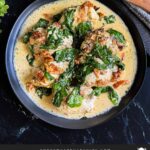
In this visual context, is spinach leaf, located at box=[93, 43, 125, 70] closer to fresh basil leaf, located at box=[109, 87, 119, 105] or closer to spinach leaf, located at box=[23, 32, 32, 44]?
fresh basil leaf, located at box=[109, 87, 119, 105]

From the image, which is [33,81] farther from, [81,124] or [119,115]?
[119,115]

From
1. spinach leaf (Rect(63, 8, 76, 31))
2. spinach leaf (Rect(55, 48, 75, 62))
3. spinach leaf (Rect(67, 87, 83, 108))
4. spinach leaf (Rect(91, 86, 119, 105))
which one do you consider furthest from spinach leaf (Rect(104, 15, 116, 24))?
spinach leaf (Rect(67, 87, 83, 108))

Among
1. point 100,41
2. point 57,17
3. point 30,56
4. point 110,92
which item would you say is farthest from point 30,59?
point 110,92

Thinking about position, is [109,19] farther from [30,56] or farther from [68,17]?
[30,56]

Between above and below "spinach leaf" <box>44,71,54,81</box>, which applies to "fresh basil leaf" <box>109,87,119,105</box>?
below

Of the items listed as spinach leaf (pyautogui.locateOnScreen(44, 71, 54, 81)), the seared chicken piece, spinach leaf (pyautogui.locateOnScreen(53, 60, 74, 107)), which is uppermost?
the seared chicken piece

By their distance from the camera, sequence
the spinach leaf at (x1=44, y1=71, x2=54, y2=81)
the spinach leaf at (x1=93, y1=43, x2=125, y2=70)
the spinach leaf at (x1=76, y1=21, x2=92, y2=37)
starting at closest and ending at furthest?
the spinach leaf at (x1=44, y1=71, x2=54, y2=81) → the spinach leaf at (x1=93, y1=43, x2=125, y2=70) → the spinach leaf at (x1=76, y1=21, x2=92, y2=37)

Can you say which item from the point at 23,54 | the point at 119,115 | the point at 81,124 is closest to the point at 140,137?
the point at 119,115
